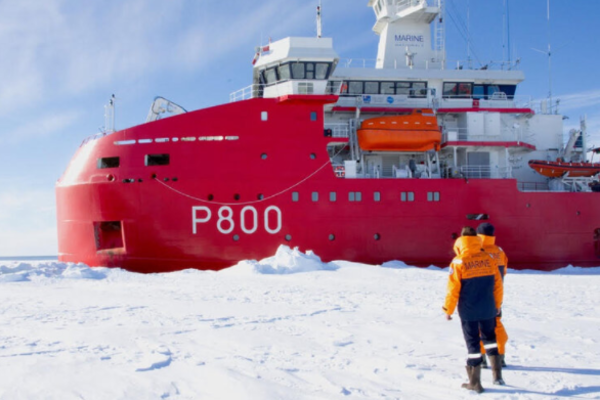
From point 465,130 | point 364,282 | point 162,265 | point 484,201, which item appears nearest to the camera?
point 364,282

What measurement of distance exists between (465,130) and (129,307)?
13.5 m

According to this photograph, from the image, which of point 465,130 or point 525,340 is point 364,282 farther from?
point 465,130

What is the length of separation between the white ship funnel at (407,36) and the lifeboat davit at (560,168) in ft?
19.8

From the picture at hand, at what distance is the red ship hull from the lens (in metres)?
14.5

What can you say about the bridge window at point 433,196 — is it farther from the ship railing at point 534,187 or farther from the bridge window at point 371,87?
the bridge window at point 371,87

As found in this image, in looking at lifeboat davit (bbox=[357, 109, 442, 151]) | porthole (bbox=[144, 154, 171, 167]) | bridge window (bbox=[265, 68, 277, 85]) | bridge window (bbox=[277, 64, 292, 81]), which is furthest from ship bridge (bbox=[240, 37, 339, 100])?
porthole (bbox=[144, 154, 171, 167])

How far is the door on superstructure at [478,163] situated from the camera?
1741 centimetres

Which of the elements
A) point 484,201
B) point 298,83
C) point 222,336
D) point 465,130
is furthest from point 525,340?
point 465,130

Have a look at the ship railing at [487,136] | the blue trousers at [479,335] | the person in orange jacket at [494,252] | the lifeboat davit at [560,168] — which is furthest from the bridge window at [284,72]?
the blue trousers at [479,335]

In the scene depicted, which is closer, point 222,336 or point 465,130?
point 222,336

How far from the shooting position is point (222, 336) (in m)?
5.74

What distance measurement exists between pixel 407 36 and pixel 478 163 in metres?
6.56

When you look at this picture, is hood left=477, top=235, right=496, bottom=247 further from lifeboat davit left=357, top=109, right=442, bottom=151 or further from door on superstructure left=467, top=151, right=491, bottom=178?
door on superstructure left=467, top=151, right=491, bottom=178

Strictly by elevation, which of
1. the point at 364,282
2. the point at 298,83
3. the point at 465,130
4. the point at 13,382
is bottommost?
the point at 364,282
